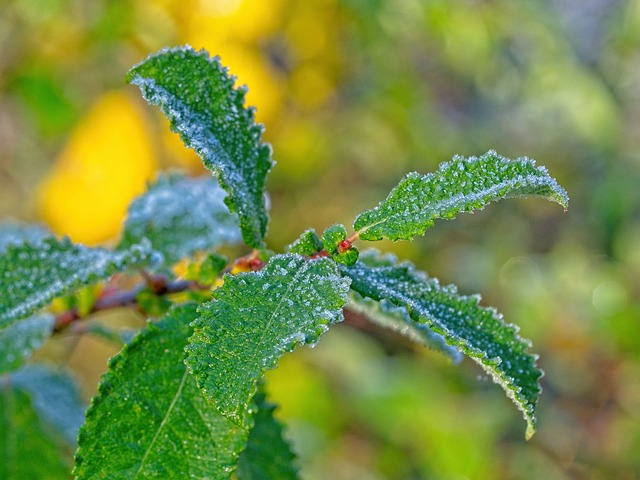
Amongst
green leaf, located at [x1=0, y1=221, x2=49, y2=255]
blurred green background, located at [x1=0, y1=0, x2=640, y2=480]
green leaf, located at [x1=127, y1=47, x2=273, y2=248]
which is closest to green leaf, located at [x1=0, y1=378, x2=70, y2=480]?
green leaf, located at [x1=0, y1=221, x2=49, y2=255]

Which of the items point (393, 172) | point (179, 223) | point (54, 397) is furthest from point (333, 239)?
point (393, 172)

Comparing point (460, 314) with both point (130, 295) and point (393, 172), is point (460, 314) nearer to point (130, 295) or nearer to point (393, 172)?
point (130, 295)

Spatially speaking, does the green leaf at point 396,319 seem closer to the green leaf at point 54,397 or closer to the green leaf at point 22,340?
the green leaf at point 22,340

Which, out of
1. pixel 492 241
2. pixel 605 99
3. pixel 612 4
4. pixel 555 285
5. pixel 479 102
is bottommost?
pixel 555 285

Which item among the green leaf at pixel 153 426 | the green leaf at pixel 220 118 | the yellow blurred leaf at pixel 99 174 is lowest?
the green leaf at pixel 153 426

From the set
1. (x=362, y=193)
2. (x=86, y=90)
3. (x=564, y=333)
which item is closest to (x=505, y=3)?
(x=362, y=193)

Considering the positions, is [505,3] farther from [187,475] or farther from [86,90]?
[187,475]

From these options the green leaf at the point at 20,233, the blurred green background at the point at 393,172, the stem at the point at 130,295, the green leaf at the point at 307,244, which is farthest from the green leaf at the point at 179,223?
the blurred green background at the point at 393,172
